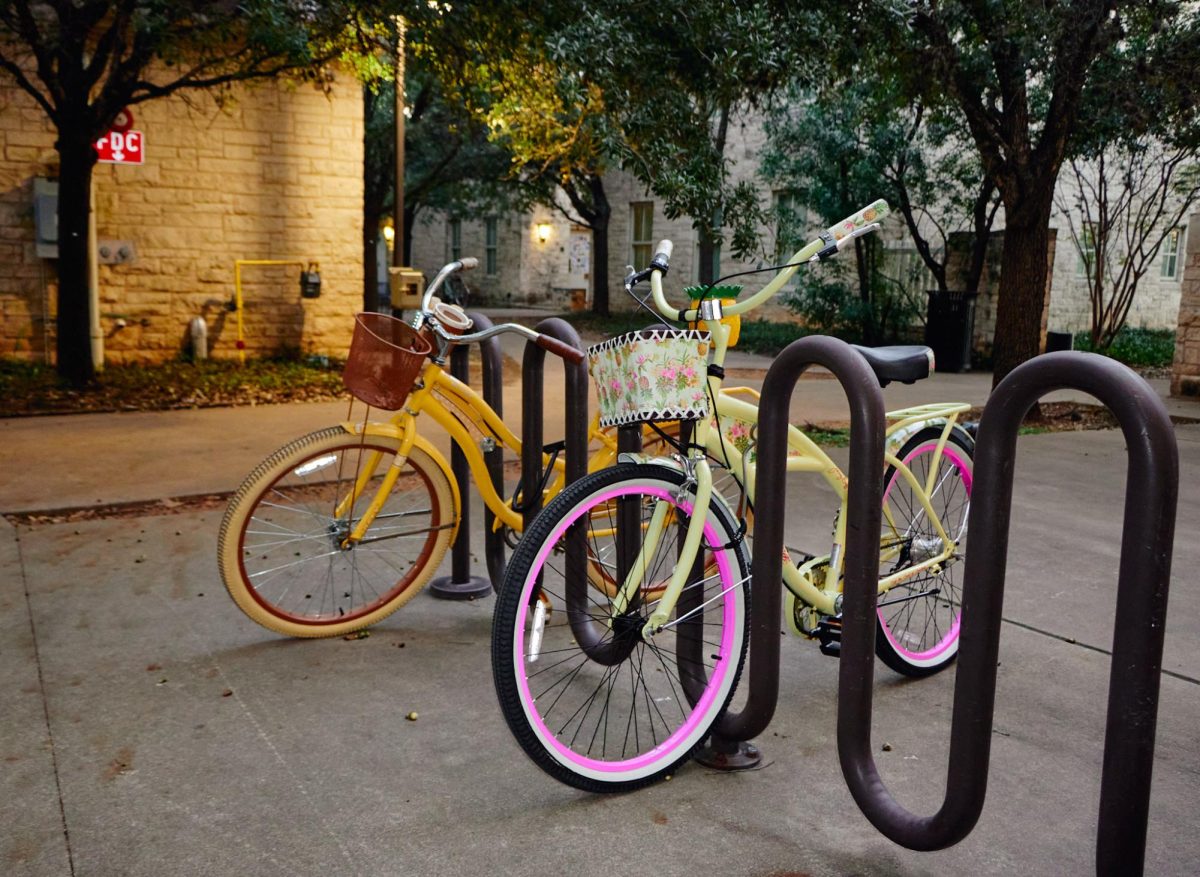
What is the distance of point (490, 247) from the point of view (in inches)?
1243

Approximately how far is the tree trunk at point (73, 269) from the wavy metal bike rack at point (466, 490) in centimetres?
705

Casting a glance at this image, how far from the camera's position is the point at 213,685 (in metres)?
3.31

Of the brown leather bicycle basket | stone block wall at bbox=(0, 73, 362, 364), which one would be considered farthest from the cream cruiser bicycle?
stone block wall at bbox=(0, 73, 362, 364)

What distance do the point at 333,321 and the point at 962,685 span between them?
38.1 ft

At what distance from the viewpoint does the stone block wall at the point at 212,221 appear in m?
11.1

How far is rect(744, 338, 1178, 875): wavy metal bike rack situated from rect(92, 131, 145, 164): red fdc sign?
1023cm

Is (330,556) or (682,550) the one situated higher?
(682,550)

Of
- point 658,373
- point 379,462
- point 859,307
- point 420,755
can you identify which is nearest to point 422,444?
point 379,462

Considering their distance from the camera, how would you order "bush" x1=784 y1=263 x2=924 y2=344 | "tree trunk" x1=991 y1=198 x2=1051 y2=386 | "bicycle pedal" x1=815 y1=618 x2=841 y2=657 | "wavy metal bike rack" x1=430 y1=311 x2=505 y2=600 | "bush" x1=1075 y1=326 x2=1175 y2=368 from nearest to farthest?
"bicycle pedal" x1=815 y1=618 x2=841 y2=657 < "wavy metal bike rack" x1=430 y1=311 x2=505 y2=600 < "tree trunk" x1=991 y1=198 x2=1051 y2=386 < "bush" x1=784 y1=263 x2=924 y2=344 < "bush" x1=1075 y1=326 x2=1175 y2=368

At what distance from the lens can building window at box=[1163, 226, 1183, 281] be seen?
2055cm

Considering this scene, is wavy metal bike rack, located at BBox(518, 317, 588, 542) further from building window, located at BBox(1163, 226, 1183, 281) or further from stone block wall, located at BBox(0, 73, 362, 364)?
building window, located at BBox(1163, 226, 1183, 281)

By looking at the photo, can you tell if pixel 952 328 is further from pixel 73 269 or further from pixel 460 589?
pixel 460 589

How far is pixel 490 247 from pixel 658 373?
2975cm

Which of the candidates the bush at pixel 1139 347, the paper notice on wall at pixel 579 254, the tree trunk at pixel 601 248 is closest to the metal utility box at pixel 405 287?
the bush at pixel 1139 347
